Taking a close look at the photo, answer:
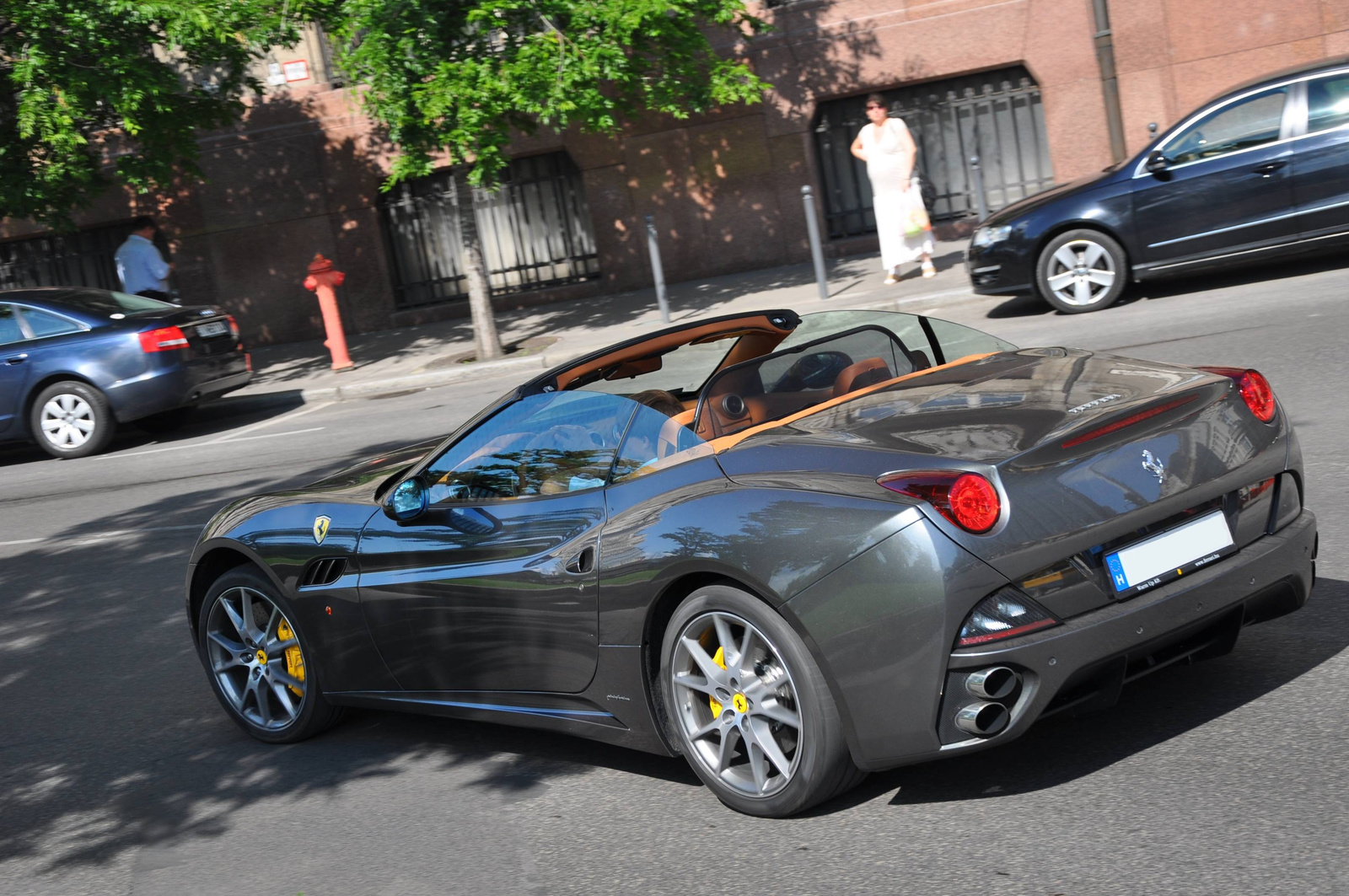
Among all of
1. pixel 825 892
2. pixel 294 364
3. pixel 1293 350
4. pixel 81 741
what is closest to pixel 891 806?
pixel 825 892

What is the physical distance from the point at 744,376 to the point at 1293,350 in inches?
233

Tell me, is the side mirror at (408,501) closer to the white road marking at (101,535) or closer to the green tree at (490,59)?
the white road marking at (101,535)

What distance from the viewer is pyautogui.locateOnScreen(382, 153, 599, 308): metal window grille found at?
2038 centimetres

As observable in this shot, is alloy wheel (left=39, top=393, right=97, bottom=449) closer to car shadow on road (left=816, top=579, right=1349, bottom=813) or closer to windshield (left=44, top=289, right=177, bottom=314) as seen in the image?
windshield (left=44, top=289, right=177, bottom=314)

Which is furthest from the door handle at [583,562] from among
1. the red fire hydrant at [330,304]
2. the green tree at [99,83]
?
the red fire hydrant at [330,304]

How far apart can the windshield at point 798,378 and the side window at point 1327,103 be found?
812cm

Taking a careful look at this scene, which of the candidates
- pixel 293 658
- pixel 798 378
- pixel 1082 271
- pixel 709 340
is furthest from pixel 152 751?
pixel 1082 271

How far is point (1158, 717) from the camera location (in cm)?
410

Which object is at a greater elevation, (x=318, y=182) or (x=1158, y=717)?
(x=318, y=182)

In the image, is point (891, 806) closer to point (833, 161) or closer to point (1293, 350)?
point (1293, 350)

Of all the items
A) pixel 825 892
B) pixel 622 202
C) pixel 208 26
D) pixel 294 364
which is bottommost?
pixel 825 892

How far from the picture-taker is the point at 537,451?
454 centimetres

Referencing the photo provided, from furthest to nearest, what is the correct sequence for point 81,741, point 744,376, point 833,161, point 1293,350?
1. point 833,161
2. point 1293,350
3. point 81,741
4. point 744,376

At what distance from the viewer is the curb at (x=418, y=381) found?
15.2m
